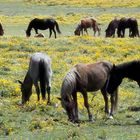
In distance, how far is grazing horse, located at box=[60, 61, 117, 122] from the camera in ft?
45.4

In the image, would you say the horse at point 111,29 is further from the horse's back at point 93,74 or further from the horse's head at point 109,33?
the horse's back at point 93,74

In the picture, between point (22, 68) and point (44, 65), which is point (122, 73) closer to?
point (44, 65)

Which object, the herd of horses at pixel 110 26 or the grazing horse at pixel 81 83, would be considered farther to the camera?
the herd of horses at pixel 110 26

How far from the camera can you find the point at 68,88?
45.8 ft

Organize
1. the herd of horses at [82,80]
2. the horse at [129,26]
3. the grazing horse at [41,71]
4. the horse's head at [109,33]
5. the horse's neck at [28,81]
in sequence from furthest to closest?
the horse's head at [109,33]
the horse at [129,26]
the horse's neck at [28,81]
the grazing horse at [41,71]
the herd of horses at [82,80]

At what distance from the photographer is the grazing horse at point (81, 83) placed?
13.8 meters

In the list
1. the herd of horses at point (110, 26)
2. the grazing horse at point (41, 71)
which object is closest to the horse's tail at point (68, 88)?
the grazing horse at point (41, 71)

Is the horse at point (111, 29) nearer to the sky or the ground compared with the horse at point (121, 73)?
nearer to the ground

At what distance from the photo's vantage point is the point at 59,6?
231 feet

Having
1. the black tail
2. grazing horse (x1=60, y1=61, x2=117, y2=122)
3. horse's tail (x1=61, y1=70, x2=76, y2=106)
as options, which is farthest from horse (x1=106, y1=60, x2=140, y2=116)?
the black tail

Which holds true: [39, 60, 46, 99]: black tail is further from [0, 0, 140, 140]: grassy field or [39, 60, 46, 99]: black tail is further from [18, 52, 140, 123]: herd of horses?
[0, 0, 140, 140]: grassy field

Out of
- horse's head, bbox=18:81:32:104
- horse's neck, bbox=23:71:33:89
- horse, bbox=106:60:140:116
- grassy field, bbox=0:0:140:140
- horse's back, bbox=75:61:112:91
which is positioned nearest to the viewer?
grassy field, bbox=0:0:140:140

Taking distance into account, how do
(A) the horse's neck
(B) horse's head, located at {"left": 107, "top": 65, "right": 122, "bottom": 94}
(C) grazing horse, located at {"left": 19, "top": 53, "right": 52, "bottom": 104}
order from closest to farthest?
(B) horse's head, located at {"left": 107, "top": 65, "right": 122, "bottom": 94}, (C) grazing horse, located at {"left": 19, "top": 53, "right": 52, "bottom": 104}, (A) the horse's neck

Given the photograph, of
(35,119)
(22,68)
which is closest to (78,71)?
(35,119)
